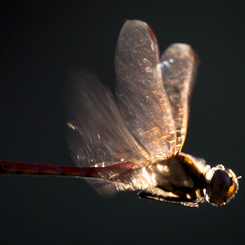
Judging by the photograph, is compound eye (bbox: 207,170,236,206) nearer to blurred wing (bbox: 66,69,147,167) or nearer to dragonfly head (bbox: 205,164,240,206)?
dragonfly head (bbox: 205,164,240,206)

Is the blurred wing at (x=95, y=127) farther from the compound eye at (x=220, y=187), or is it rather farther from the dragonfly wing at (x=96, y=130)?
the compound eye at (x=220, y=187)

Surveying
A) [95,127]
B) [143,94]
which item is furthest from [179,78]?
A: [95,127]

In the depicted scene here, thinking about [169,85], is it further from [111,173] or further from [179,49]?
[111,173]

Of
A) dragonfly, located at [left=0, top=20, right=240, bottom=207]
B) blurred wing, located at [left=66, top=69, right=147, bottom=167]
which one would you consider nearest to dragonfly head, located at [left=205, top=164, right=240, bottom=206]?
dragonfly, located at [left=0, top=20, right=240, bottom=207]

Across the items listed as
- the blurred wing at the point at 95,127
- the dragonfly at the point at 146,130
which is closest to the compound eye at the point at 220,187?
the dragonfly at the point at 146,130

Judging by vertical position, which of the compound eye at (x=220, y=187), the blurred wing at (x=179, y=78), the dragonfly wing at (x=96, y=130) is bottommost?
the compound eye at (x=220, y=187)

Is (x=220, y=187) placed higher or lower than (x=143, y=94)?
lower

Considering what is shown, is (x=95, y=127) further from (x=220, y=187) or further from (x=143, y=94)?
(x=220, y=187)
